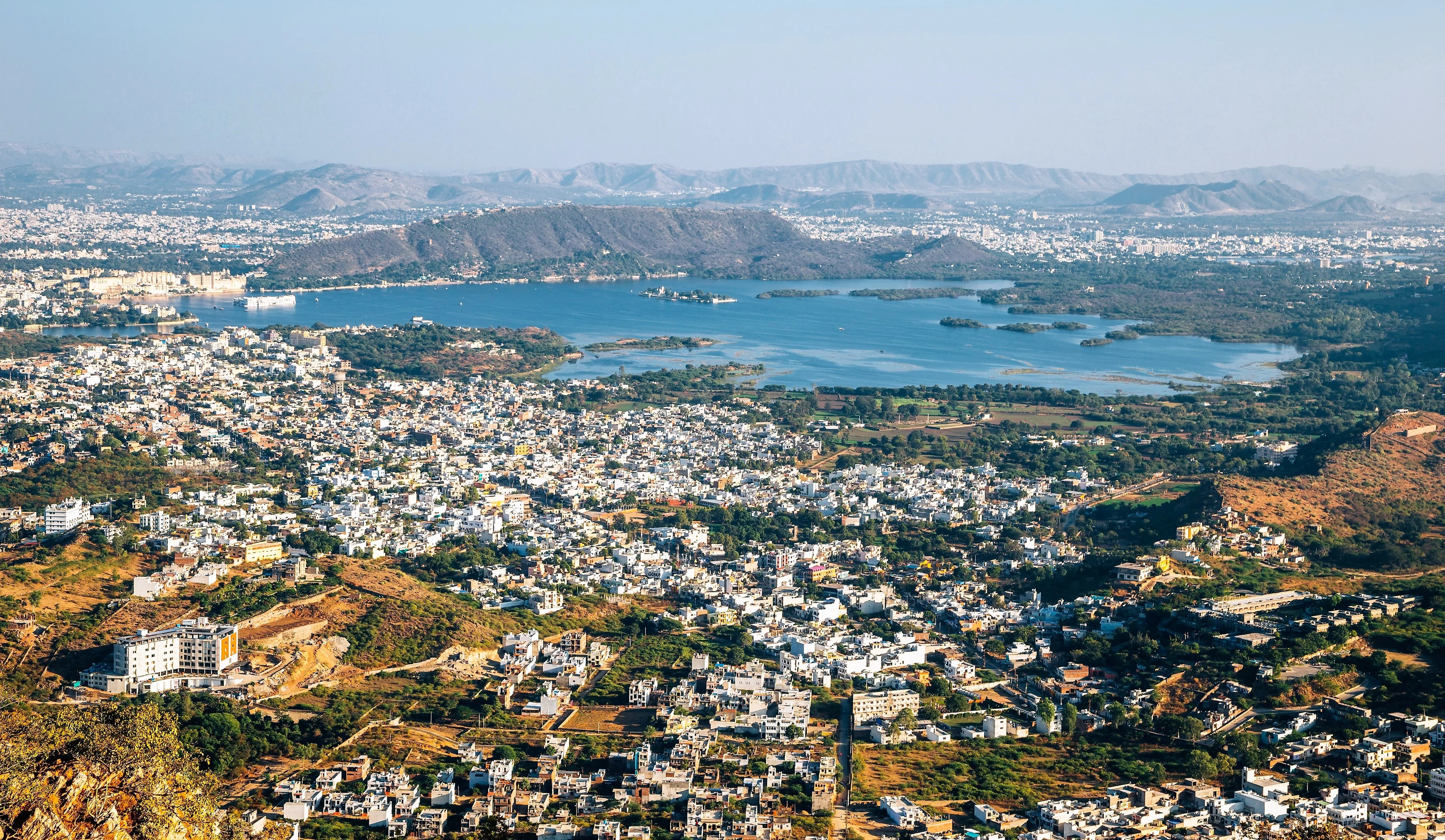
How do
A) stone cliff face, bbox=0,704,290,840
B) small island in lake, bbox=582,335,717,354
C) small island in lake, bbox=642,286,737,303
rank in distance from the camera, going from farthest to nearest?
small island in lake, bbox=642,286,737,303 < small island in lake, bbox=582,335,717,354 < stone cliff face, bbox=0,704,290,840

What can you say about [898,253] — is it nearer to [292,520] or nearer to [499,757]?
[292,520]

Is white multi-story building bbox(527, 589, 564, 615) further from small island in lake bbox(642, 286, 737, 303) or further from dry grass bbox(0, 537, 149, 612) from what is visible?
small island in lake bbox(642, 286, 737, 303)

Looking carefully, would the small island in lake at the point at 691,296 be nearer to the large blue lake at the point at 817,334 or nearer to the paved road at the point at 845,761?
the large blue lake at the point at 817,334

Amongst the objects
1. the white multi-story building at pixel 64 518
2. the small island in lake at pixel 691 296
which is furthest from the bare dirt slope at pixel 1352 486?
the small island in lake at pixel 691 296

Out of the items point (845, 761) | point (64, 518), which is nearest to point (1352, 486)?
point (845, 761)

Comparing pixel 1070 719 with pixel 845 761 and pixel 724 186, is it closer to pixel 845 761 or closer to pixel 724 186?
pixel 845 761

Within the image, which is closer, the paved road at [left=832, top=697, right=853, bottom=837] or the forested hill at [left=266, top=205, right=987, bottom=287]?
the paved road at [left=832, top=697, right=853, bottom=837]

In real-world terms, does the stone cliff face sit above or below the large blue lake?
above

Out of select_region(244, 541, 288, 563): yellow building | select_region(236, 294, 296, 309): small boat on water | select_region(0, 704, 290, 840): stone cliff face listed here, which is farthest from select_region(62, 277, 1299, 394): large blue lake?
select_region(0, 704, 290, 840): stone cliff face
